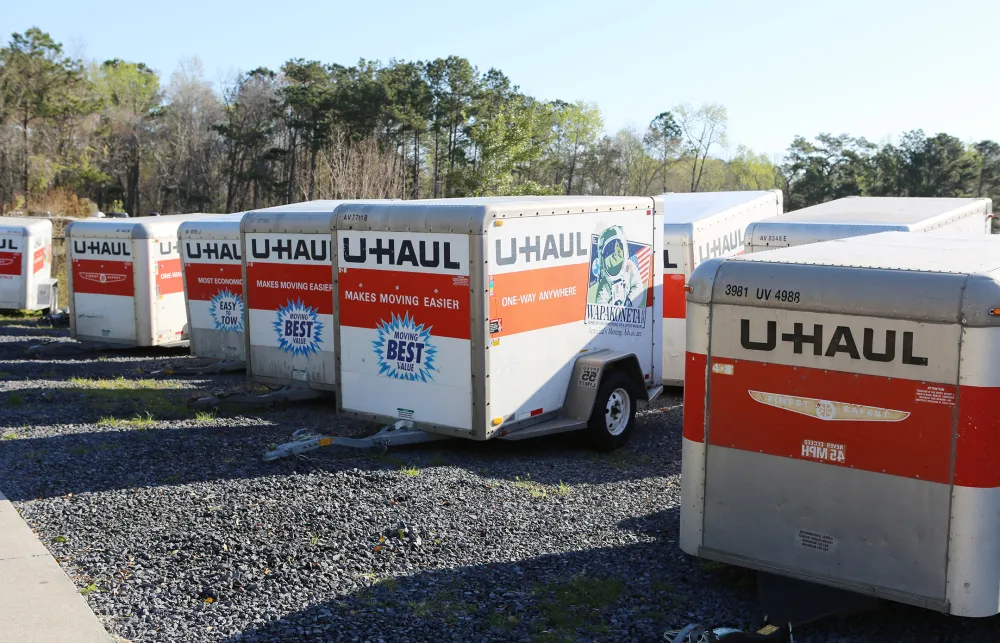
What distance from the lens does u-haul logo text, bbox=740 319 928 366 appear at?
16.9 ft

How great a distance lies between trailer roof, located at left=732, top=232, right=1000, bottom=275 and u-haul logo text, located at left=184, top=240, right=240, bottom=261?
962 centimetres

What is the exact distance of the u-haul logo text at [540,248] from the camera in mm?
8891

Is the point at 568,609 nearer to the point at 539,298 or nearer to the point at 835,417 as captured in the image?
the point at 835,417

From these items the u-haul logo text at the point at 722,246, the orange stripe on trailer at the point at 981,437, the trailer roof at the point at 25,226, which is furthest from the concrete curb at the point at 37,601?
the trailer roof at the point at 25,226

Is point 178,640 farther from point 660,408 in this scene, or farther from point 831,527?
point 660,408

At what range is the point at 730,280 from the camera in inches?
227

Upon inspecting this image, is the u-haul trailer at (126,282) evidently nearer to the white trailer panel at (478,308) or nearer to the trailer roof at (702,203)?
the white trailer panel at (478,308)

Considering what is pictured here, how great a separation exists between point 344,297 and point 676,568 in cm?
485

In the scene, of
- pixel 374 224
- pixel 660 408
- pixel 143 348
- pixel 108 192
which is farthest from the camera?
pixel 108 192

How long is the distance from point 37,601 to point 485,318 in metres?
4.43

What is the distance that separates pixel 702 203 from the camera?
47.6 ft

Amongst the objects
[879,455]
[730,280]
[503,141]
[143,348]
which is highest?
[503,141]

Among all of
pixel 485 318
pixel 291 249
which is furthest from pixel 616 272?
pixel 291 249

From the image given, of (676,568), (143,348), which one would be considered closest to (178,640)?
(676,568)
